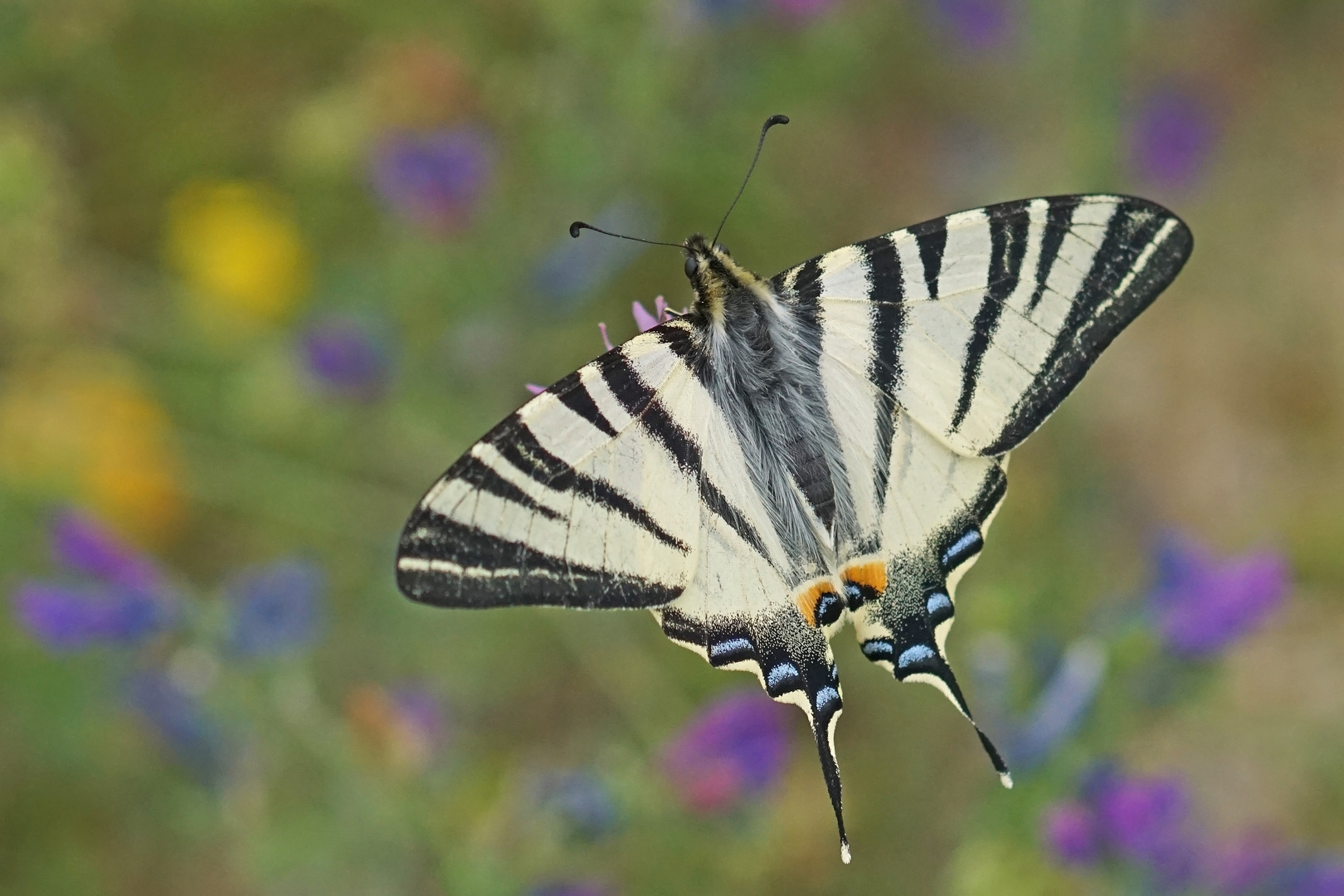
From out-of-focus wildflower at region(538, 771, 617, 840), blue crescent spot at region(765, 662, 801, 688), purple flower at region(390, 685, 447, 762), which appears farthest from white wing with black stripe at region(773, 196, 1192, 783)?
purple flower at region(390, 685, 447, 762)

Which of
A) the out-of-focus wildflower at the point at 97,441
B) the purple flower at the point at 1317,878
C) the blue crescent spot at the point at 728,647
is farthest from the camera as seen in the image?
the out-of-focus wildflower at the point at 97,441

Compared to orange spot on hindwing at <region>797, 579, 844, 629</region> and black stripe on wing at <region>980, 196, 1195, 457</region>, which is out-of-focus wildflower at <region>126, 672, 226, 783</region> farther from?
black stripe on wing at <region>980, 196, 1195, 457</region>

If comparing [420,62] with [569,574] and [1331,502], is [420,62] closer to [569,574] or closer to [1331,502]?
[569,574]

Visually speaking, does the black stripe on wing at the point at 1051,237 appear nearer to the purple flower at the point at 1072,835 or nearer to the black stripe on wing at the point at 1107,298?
the black stripe on wing at the point at 1107,298

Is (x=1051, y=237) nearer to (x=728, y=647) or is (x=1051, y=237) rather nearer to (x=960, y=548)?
(x=960, y=548)

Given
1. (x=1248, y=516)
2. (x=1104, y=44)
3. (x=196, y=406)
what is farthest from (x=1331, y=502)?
(x=196, y=406)

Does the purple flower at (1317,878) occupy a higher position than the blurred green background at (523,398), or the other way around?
the blurred green background at (523,398)

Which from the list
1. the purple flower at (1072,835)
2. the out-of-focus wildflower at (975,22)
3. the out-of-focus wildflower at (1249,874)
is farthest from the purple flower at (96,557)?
the out-of-focus wildflower at (975,22)
